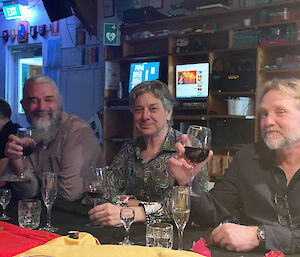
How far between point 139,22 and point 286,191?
2073 mm

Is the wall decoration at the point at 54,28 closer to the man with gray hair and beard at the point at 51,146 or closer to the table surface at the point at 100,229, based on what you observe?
the man with gray hair and beard at the point at 51,146

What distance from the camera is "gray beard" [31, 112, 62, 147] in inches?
87.1

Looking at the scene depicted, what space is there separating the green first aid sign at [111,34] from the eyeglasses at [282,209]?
6.10 ft

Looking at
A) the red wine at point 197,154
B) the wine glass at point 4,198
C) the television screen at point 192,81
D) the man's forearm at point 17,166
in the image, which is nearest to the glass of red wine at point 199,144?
the red wine at point 197,154

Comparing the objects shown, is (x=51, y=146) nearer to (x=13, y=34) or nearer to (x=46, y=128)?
Answer: (x=46, y=128)

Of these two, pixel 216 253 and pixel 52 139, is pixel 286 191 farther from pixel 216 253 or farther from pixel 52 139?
pixel 52 139

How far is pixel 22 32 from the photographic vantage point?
8.90ft

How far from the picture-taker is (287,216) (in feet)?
4.14

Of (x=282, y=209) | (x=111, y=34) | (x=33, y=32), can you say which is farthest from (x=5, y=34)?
A: (x=282, y=209)

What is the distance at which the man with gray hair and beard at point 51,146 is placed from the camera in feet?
5.90

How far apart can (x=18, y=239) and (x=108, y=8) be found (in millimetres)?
2221

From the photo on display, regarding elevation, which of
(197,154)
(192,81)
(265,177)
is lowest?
(265,177)

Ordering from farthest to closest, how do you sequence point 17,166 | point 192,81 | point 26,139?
point 192,81 → point 17,166 → point 26,139

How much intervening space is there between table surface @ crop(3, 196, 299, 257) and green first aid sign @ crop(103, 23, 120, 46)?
1760 millimetres
